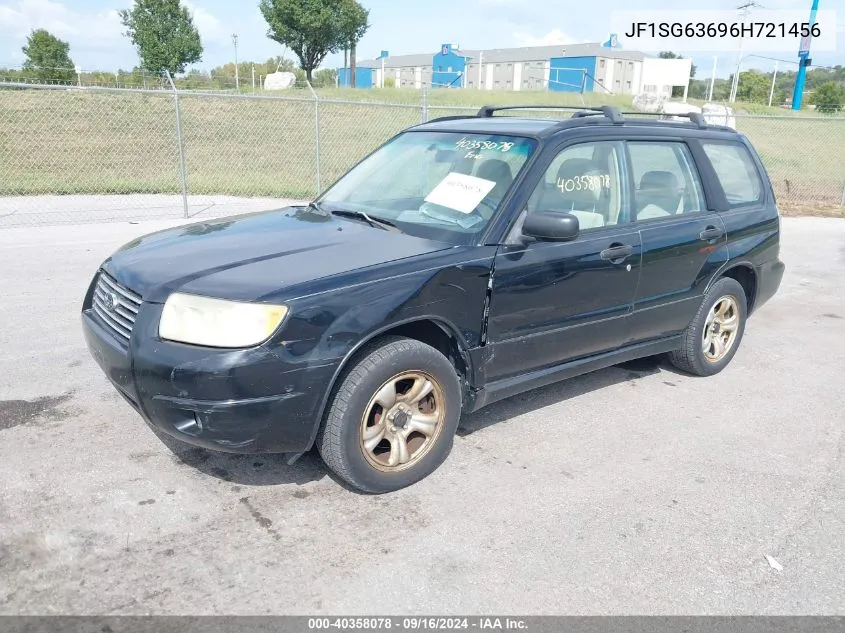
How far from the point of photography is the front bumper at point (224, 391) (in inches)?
111

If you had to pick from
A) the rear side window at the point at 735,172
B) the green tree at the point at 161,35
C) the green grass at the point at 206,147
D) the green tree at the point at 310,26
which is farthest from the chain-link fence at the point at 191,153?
the green tree at the point at 310,26

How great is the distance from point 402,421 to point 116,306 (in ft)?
4.77

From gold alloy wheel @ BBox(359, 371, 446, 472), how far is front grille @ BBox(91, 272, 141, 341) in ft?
3.76

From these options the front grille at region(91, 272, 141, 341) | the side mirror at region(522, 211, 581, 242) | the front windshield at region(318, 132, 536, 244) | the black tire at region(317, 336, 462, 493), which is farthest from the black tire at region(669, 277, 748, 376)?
the front grille at region(91, 272, 141, 341)

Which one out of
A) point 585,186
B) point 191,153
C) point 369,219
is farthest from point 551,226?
point 191,153

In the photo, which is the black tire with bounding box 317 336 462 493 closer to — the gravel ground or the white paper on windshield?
the gravel ground

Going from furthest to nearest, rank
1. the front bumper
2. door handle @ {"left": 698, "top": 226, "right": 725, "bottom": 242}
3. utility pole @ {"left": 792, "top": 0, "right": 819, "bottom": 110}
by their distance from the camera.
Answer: utility pole @ {"left": 792, "top": 0, "right": 819, "bottom": 110} < door handle @ {"left": 698, "top": 226, "right": 725, "bottom": 242} < the front bumper

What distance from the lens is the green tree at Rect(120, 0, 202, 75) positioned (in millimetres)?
42062

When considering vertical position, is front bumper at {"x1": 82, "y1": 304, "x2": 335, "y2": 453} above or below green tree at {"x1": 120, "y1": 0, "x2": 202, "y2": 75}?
below

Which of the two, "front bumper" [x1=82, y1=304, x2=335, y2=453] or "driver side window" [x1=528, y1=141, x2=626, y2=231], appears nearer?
"front bumper" [x1=82, y1=304, x2=335, y2=453]

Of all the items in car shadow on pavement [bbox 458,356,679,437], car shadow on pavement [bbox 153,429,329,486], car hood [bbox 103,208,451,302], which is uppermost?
car hood [bbox 103,208,451,302]

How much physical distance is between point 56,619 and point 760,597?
2.62m

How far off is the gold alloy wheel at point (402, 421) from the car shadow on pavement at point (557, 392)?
627mm

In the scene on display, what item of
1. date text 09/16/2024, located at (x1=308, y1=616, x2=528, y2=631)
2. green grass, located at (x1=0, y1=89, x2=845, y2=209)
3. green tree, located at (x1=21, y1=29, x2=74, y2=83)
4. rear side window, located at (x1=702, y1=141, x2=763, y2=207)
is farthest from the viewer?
green tree, located at (x1=21, y1=29, x2=74, y2=83)
